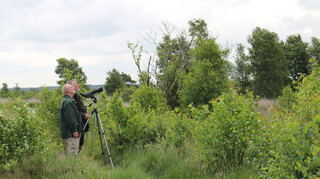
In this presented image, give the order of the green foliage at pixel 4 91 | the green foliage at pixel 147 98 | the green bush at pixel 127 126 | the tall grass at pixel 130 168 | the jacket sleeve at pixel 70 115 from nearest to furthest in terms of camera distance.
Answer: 1. the tall grass at pixel 130 168
2. the jacket sleeve at pixel 70 115
3. the green bush at pixel 127 126
4. the green foliage at pixel 147 98
5. the green foliage at pixel 4 91

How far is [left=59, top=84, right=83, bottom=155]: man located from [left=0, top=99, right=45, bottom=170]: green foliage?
79 centimetres

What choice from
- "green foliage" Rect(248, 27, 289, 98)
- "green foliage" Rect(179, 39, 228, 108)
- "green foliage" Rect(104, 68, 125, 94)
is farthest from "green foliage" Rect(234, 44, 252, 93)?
"green foliage" Rect(179, 39, 228, 108)

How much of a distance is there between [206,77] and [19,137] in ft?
40.7

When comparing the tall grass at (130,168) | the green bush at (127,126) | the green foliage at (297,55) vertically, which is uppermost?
the green foliage at (297,55)

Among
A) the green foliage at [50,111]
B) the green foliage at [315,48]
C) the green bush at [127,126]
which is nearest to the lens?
the green bush at [127,126]

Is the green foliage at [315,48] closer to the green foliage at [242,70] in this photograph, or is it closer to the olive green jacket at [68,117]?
the green foliage at [242,70]

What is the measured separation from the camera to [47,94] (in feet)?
26.3

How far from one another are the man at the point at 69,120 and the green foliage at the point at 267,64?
116ft

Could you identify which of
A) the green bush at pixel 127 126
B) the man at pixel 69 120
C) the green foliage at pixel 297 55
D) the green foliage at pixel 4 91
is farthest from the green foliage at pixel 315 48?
the green foliage at pixel 4 91

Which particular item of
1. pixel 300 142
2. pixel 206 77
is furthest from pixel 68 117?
pixel 206 77

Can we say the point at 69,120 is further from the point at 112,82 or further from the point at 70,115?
the point at 112,82

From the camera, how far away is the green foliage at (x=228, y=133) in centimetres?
506

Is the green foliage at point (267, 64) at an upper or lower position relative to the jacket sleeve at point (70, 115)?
upper

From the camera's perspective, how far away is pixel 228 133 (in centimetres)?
522
